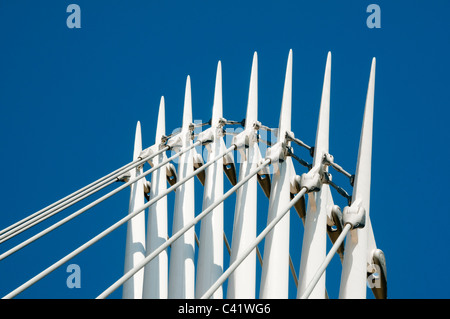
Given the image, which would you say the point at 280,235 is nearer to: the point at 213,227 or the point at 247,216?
the point at 247,216

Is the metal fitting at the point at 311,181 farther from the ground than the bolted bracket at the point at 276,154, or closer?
closer

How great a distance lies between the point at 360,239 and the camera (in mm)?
12328

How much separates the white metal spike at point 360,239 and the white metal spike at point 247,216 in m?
3.09

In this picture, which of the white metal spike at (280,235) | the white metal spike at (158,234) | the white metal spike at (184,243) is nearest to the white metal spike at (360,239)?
the white metal spike at (280,235)

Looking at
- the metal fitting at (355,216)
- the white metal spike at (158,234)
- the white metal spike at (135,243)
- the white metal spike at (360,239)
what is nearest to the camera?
the white metal spike at (360,239)

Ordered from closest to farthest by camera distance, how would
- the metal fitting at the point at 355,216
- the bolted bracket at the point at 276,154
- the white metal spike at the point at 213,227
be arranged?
the metal fitting at the point at 355,216, the bolted bracket at the point at 276,154, the white metal spike at the point at 213,227

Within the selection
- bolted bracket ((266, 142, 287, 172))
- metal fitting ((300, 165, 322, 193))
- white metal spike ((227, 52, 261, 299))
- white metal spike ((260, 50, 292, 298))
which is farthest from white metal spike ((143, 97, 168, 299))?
metal fitting ((300, 165, 322, 193))

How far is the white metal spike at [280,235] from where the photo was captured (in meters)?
14.0

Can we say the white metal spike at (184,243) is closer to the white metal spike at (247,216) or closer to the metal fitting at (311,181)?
the white metal spike at (247,216)

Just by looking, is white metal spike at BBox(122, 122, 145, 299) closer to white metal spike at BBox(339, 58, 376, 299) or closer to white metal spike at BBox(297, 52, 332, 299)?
white metal spike at BBox(297, 52, 332, 299)

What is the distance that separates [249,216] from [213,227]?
101 centimetres

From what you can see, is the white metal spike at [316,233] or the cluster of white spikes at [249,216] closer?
the cluster of white spikes at [249,216]
